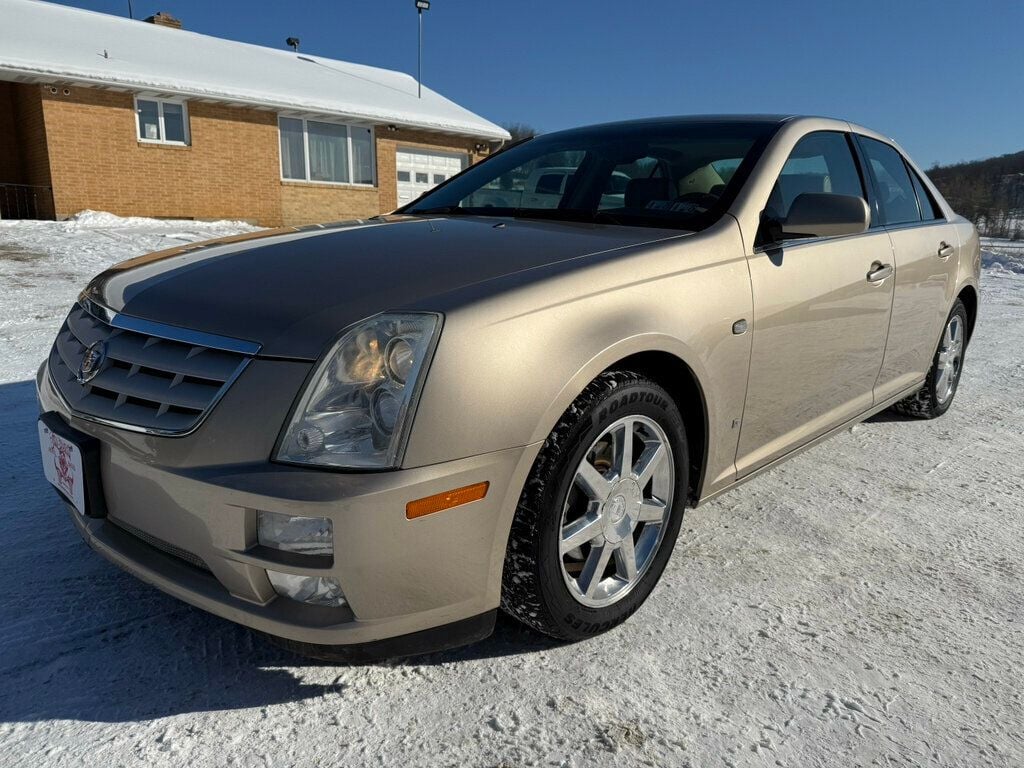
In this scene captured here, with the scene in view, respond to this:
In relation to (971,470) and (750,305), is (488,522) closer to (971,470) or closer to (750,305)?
(750,305)

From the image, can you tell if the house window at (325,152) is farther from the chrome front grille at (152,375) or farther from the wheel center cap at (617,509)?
the wheel center cap at (617,509)

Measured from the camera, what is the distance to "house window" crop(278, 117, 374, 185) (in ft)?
54.4

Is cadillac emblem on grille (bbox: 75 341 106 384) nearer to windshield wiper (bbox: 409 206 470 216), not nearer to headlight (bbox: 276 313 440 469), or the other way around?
headlight (bbox: 276 313 440 469)

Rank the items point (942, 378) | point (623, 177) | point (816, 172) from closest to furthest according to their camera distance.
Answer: point (623, 177)
point (816, 172)
point (942, 378)

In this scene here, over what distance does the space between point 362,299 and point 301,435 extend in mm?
365

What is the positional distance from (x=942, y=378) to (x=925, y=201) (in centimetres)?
99

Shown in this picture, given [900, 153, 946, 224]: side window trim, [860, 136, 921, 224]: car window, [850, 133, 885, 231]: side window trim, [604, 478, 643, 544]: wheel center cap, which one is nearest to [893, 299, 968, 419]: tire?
[900, 153, 946, 224]: side window trim

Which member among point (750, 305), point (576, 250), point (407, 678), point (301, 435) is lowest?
point (407, 678)

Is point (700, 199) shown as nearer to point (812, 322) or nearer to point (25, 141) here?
point (812, 322)

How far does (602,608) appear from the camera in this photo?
209 cm

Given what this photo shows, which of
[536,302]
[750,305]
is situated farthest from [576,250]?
[750,305]

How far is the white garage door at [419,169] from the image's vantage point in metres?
18.6

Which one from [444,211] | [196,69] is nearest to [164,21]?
[196,69]

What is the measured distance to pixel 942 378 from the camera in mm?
4223
